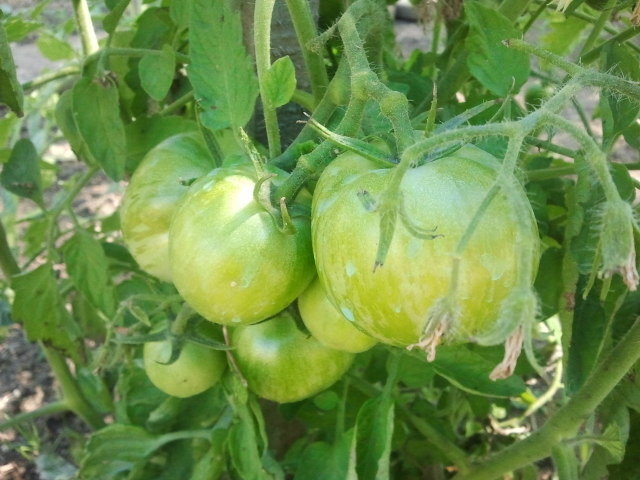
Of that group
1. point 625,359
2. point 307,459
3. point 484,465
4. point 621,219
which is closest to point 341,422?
point 307,459

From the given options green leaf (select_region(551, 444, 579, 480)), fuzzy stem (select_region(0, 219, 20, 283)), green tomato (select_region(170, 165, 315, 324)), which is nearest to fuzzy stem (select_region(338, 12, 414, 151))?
green tomato (select_region(170, 165, 315, 324))

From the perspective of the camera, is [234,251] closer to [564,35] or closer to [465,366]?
[465,366]

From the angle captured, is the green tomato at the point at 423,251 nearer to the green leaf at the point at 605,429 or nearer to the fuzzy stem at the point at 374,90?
the fuzzy stem at the point at 374,90

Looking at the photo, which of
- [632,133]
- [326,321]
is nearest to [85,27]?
[326,321]

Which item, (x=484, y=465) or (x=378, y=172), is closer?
(x=378, y=172)

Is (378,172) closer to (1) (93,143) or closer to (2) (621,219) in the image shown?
(2) (621,219)

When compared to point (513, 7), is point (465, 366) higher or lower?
lower
